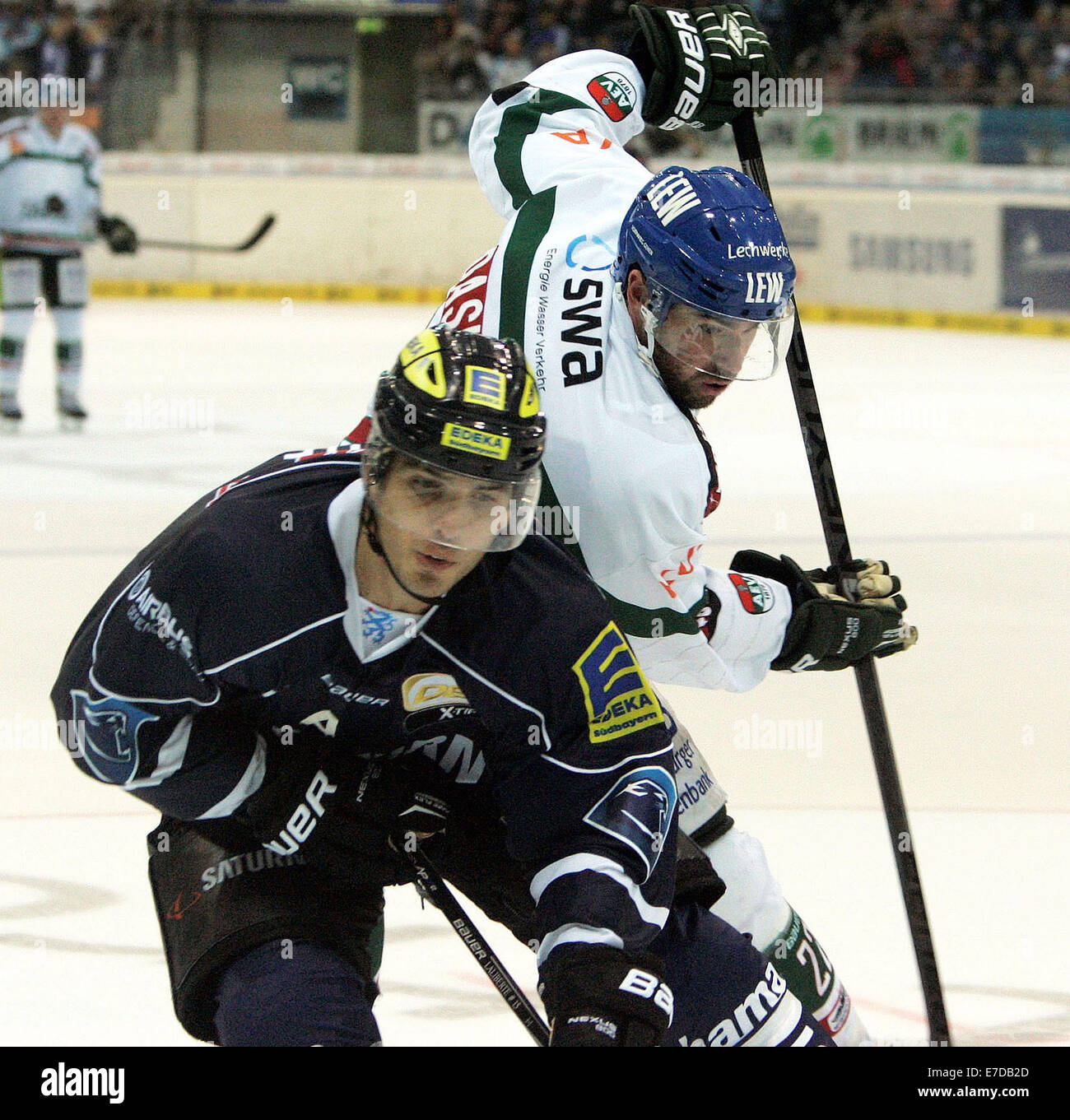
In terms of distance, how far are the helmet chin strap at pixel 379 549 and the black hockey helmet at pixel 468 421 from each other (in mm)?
35

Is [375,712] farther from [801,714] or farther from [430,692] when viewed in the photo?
[801,714]

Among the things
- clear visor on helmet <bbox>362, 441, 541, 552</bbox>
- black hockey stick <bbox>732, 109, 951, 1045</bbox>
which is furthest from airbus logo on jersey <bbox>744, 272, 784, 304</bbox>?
clear visor on helmet <bbox>362, 441, 541, 552</bbox>

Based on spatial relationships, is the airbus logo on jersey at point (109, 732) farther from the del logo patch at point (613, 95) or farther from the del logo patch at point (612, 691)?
the del logo patch at point (613, 95)

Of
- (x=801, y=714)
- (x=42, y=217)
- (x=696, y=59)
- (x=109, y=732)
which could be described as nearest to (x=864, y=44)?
(x=42, y=217)

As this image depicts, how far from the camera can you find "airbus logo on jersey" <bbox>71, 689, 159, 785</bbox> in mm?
2125

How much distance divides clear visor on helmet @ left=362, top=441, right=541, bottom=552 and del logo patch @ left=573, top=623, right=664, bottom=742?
0.15 m

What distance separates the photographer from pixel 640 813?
7.02 feet

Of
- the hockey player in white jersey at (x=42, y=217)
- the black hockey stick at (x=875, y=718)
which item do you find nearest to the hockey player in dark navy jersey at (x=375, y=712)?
the black hockey stick at (x=875, y=718)

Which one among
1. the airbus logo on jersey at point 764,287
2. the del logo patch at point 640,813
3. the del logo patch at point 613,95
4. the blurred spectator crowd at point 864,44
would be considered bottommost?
the del logo patch at point 640,813

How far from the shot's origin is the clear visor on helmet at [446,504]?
82.1 inches

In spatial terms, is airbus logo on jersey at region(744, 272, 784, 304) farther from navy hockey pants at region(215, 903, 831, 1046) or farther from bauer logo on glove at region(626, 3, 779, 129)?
navy hockey pants at region(215, 903, 831, 1046)

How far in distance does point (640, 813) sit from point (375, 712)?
1.07 feet
